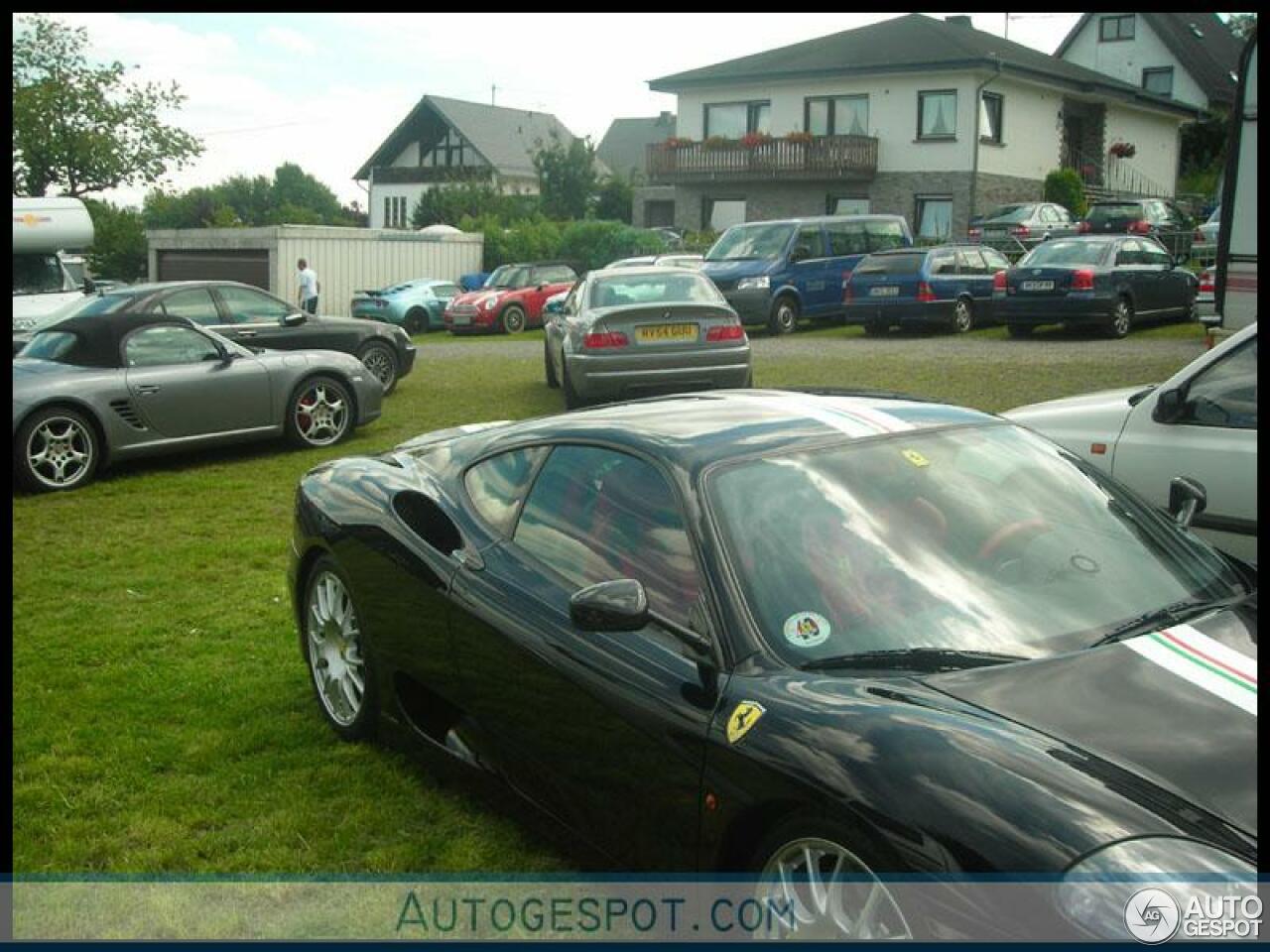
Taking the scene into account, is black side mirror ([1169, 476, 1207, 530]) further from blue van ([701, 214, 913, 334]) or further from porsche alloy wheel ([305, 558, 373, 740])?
blue van ([701, 214, 913, 334])

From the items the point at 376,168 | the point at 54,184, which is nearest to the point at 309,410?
the point at 54,184

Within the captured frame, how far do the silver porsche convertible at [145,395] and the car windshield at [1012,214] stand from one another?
1035 inches

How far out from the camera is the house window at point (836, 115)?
4238 cm

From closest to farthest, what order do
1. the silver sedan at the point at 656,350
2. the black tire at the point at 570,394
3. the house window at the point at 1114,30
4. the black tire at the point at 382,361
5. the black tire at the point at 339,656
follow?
the black tire at the point at 339,656
the silver sedan at the point at 656,350
the black tire at the point at 570,394
the black tire at the point at 382,361
the house window at the point at 1114,30

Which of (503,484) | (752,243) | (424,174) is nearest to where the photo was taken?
(503,484)

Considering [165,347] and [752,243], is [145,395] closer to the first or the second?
[165,347]

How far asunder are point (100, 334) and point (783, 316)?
14255 mm

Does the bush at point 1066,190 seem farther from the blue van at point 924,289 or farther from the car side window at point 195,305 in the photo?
the car side window at point 195,305

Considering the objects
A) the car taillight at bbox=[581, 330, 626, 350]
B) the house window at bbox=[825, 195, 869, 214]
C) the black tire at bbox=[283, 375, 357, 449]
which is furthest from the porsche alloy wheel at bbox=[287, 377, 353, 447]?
the house window at bbox=[825, 195, 869, 214]

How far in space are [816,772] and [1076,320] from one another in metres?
18.8

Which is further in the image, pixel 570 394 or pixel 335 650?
pixel 570 394

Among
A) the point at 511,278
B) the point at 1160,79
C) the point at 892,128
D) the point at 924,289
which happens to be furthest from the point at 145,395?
the point at 1160,79

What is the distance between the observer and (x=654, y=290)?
14.6 meters

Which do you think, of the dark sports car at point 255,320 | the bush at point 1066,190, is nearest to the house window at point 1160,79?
the bush at point 1066,190
